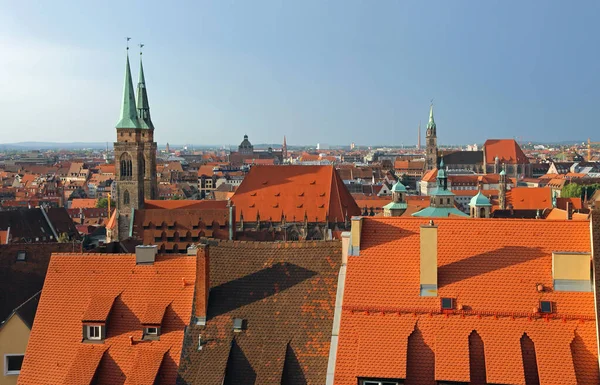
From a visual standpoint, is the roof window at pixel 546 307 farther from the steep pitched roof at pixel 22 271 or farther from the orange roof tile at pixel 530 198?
the orange roof tile at pixel 530 198

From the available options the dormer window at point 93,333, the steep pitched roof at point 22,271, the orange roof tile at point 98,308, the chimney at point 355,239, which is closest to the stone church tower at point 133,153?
the steep pitched roof at point 22,271

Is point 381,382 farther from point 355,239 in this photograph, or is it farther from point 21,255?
point 21,255

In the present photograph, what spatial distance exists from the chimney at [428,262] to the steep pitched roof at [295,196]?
62629 millimetres

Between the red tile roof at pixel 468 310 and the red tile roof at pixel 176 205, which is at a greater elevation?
the red tile roof at pixel 468 310

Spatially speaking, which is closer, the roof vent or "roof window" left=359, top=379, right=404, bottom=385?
"roof window" left=359, top=379, right=404, bottom=385

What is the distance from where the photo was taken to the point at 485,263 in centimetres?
2123

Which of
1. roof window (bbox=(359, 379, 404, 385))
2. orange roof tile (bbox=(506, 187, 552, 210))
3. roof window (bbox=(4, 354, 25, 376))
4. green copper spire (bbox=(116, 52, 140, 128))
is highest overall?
green copper spire (bbox=(116, 52, 140, 128))

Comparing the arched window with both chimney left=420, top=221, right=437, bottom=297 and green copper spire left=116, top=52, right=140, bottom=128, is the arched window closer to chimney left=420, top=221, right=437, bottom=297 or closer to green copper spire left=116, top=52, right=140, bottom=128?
green copper spire left=116, top=52, right=140, bottom=128

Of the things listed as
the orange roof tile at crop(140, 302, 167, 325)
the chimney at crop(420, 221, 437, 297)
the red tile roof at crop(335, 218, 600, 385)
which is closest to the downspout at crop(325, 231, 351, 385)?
the red tile roof at crop(335, 218, 600, 385)

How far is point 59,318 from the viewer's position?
24047 mm

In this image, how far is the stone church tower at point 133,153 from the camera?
91812mm

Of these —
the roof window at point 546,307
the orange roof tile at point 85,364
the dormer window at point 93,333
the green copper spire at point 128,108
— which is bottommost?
the orange roof tile at point 85,364

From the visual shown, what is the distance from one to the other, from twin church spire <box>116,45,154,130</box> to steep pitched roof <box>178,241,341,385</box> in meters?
74.6

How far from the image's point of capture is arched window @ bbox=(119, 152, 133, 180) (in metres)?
93.4
